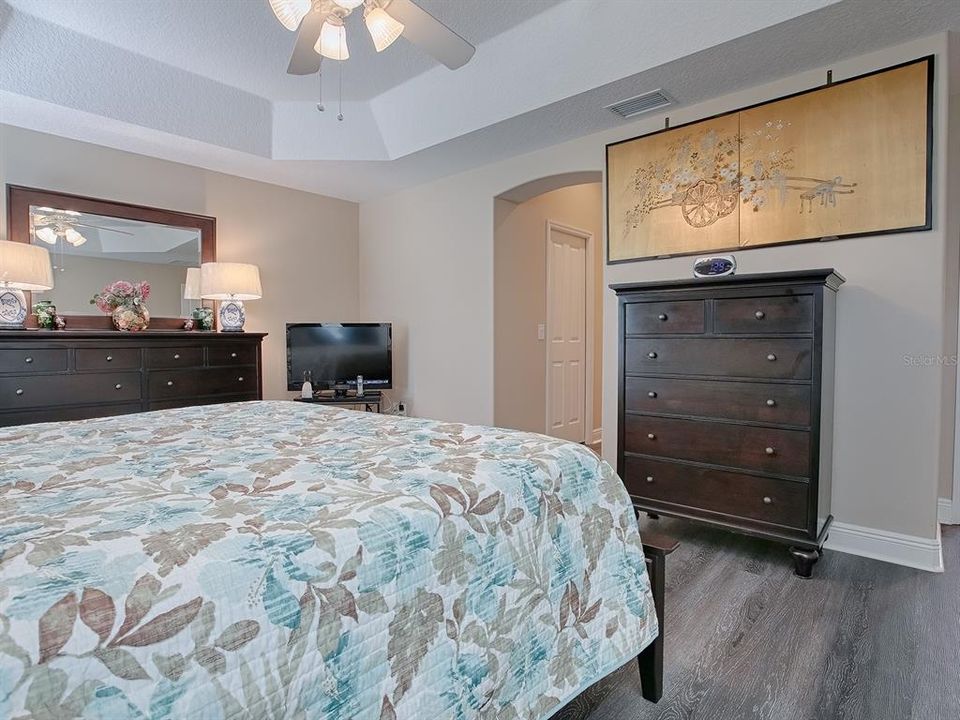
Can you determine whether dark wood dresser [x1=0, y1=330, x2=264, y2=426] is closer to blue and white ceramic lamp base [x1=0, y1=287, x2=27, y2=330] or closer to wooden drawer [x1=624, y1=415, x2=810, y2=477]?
blue and white ceramic lamp base [x1=0, y1=287, x2=27, y2=330]

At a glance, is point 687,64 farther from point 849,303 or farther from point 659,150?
point 849,303

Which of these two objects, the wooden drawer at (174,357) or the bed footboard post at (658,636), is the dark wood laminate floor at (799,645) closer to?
the bed footboard post at (658,636)

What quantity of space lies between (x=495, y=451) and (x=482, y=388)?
3.06 metres

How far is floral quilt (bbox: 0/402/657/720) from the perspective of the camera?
27.0 inches

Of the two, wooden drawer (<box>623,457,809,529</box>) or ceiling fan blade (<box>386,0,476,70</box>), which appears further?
wooden drawer (<box>623,457,809,529</box>)

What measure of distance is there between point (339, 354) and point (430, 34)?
299cm

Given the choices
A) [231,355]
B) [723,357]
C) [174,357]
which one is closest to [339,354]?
[231,355]

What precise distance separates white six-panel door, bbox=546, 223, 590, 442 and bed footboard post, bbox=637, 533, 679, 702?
11.3ft

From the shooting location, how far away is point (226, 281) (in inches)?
161

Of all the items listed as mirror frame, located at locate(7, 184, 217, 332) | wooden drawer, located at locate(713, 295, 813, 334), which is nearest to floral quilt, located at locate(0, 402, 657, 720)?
wooden drawer, located at locate(713, 295, 813, 334)

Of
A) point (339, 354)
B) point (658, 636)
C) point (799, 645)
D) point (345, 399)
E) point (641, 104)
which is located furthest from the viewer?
point (339, 354)

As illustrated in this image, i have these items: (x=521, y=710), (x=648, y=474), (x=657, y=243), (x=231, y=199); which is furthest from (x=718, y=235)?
(x=231, y=199)

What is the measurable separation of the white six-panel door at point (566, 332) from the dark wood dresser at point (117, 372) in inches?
102

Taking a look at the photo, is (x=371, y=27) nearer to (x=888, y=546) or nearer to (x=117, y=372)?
(x=117, y=372)
